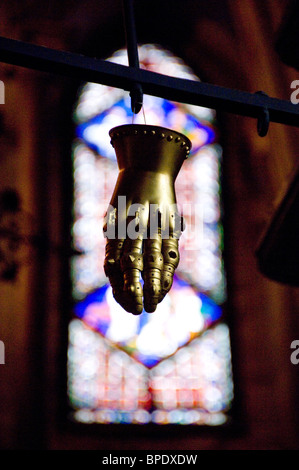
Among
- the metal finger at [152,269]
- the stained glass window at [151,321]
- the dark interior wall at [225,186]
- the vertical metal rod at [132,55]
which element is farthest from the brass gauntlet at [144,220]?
the stained glass window at [151,321]

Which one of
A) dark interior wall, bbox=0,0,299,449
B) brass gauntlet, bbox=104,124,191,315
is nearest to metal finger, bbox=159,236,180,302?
brass gauntlet, bbox=104,124,191,315

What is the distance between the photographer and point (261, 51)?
3.85 m

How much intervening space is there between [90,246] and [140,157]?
206 centimetres

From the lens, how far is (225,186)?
149 inches

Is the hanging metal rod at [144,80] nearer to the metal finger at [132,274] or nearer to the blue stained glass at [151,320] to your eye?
the metal finger at [132,274]

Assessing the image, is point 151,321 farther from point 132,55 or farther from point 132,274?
point 132,55

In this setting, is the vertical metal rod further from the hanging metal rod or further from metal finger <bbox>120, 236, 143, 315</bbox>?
metal finger <bbox>120, 236, 143, 315</bbox>

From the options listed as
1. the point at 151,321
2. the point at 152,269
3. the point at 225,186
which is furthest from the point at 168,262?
the point at 225,186

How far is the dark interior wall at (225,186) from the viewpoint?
319 cm

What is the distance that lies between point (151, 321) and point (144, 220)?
6.83ft

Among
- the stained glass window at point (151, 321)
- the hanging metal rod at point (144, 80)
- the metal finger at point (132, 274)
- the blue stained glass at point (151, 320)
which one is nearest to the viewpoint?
the hanging metal rod at point (144, 80)

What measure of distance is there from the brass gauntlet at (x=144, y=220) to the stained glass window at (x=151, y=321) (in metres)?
1.92
